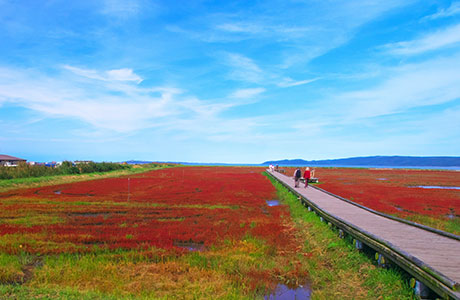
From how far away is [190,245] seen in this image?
9578 millimetres

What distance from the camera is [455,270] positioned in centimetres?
524

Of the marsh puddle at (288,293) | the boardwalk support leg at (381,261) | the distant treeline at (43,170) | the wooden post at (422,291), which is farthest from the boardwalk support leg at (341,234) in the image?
the distant treeline at (43,170)

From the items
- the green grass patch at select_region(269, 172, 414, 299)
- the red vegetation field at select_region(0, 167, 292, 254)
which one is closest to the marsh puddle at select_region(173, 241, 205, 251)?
the red vegetation field at select_region(0, 167, 292, 254)

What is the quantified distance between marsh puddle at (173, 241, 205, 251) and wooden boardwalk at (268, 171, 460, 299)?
4.79 m

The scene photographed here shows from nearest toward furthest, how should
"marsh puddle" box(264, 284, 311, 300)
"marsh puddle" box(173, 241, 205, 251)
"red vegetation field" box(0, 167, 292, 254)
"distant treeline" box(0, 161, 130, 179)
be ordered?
"marsh puddle" box(264, 284, 311, 300) → "marsh puddle" box(173, 241, 205, 251) → "red vegetation field" box(0, 167, 292, 254) → "distant treeline" box(0, 161, 130, 179)

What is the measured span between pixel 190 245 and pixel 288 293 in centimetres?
418

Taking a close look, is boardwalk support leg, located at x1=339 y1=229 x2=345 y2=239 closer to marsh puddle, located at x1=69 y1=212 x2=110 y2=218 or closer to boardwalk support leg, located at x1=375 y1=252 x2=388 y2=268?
boardwalk support leg, located at x1=375 y1=252 x2=388 y2=268

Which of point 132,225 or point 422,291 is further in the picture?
point 132,225

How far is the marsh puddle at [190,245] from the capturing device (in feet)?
30.2

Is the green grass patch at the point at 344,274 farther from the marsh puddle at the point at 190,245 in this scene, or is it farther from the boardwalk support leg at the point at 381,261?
the marsh puddle at the point at 190,245

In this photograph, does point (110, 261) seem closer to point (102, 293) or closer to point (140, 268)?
point (140, 268)

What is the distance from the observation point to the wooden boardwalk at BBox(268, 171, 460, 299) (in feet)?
15.7

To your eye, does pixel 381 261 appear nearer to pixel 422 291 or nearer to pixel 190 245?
pixel 422 291

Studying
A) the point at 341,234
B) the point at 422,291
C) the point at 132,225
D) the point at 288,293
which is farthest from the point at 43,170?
the point at 422,291
